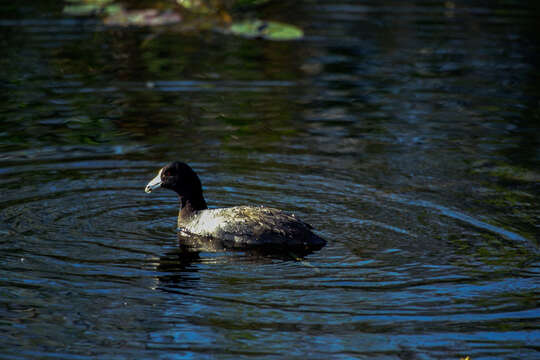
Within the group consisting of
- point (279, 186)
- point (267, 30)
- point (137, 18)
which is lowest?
point (279, 186)

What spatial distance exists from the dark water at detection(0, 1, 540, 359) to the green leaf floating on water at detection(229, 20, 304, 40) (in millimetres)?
573

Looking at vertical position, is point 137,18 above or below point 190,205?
above

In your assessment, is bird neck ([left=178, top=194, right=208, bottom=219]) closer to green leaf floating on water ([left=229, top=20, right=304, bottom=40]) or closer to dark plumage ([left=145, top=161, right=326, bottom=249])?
dark plumage ([left=145, top=161, right=326, bottom=249])

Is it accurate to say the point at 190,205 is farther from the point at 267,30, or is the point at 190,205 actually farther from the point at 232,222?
the point at 267,30

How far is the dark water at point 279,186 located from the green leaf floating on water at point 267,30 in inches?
22.5

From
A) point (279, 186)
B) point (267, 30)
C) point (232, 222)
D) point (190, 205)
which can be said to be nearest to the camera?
point (232, 222)

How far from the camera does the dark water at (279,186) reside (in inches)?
262

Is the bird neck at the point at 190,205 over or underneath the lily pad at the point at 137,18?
underneath

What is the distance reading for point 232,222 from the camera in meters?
8.59

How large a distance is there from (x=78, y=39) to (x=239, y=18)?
3497 mm

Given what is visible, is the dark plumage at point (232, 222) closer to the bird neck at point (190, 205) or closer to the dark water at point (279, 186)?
the bird neck at point (190, 205)

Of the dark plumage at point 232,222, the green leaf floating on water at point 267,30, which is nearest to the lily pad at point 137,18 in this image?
the green leaf floating on water at point 267,30

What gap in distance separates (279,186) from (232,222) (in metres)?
1.63

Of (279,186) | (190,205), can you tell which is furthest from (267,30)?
(190,205)
